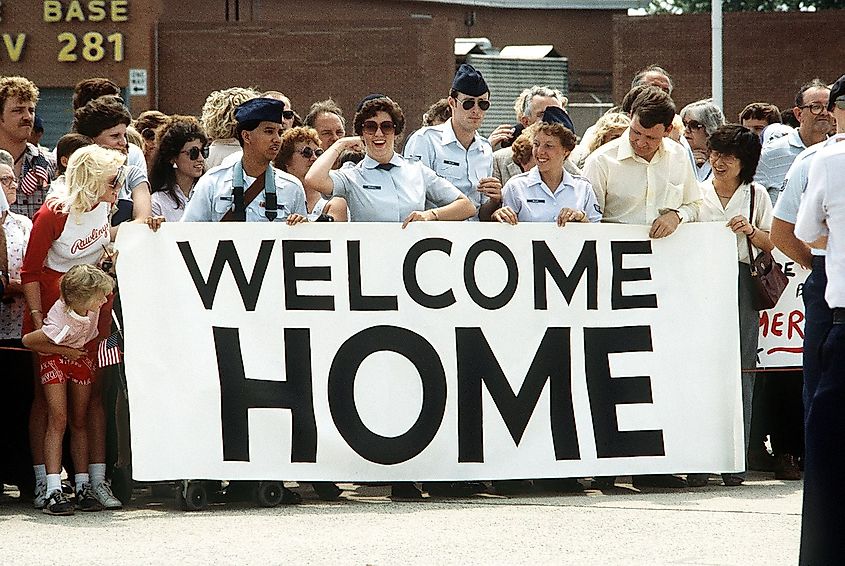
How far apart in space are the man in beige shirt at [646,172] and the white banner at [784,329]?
910 millimetres

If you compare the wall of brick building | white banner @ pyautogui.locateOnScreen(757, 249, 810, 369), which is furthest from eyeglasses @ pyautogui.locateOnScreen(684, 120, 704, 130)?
the wall of brick building

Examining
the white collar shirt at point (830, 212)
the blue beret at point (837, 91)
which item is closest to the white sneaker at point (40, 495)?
the white collar shirt at point (830, 212)

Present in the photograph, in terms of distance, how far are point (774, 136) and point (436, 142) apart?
318 cm

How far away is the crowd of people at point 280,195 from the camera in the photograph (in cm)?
736

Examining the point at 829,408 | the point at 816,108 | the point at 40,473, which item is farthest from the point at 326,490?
the point at 816,108

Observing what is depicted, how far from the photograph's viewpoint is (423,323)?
25.1 ft

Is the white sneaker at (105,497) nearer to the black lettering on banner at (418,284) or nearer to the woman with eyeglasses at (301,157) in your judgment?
the black lettering on banner at (418,284)

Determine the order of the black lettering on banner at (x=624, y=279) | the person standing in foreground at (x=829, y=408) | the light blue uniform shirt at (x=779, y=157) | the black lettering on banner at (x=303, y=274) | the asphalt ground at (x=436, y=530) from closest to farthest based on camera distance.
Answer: the person standing in foreground at (x=829, y=408), the asphalt ground at (x=436, y=530), the black lettering on banner at (x=303, y=274), the black lettering on banner at (x=624, y=279), the light blue uniform shirt at (x=779, y=157)

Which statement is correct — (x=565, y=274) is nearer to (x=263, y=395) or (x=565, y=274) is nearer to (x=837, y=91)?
(x=263, y=395)

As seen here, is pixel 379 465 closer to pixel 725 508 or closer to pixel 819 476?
pixel 725 508

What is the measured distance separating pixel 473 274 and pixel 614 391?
97cm

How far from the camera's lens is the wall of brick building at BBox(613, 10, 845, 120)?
34.4 metres

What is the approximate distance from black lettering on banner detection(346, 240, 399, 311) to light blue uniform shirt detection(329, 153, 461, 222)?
0.37 m

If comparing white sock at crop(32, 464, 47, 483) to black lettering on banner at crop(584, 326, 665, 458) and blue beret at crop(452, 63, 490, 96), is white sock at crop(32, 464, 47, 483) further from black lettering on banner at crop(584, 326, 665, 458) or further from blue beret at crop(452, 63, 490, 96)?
blue beret at crop(452, 63, 490, 96)
